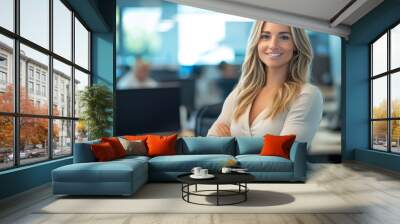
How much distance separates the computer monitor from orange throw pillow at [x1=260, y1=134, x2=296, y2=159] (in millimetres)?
2755

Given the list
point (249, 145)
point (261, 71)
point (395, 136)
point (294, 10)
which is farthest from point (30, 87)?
point (395, 136)

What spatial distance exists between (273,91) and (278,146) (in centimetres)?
231

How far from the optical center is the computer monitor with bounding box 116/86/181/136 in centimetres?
905

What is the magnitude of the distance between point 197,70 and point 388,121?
4269 millimetres

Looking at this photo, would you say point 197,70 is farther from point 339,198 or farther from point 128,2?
point 339,198

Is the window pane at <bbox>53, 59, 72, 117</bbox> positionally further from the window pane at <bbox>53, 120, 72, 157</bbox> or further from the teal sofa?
the teal sofa

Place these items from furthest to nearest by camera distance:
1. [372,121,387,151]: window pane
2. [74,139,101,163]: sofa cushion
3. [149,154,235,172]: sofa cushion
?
[372,121,387,151]: window pane → [149,154,235,172]: sofa cushion → [74,139,101,163]: sofa cushion

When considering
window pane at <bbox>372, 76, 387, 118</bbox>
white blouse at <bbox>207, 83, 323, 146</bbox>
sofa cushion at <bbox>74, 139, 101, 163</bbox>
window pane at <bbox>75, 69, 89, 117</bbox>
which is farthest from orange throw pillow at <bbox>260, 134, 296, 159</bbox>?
window pane at <bbox>75, 69, 89, 117</bbox>

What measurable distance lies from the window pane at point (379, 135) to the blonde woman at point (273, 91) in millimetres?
1422

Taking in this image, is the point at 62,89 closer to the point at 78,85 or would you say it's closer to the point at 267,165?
the point at 78,85

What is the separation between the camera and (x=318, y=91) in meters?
8.91

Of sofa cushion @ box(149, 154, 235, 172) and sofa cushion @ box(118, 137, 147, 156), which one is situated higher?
sofa cushion @ box(118, 137, 147, 156)

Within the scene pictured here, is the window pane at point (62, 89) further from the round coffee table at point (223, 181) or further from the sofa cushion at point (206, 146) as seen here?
the round coffee table at point (223, 181)

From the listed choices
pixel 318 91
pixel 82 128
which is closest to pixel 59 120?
pixel 82 128
